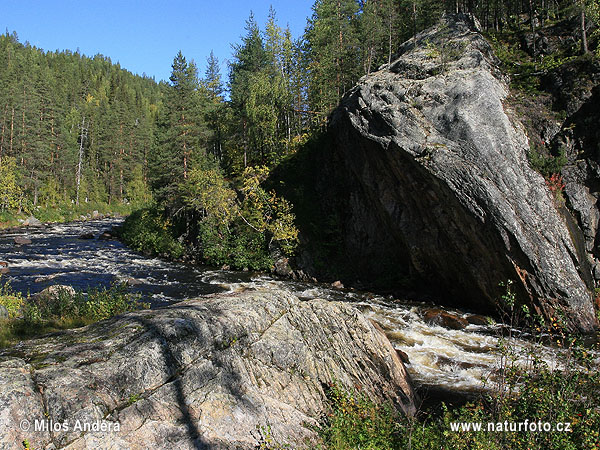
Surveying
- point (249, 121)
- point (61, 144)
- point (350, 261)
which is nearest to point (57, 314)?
point (350, 261)

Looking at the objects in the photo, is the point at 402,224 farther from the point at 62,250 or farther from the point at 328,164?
the point at 62,250

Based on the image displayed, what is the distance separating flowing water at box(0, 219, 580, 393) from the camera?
1236cm

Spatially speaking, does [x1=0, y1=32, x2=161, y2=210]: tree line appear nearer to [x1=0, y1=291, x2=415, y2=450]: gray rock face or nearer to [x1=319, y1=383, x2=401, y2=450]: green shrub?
[x1=0, y1=291, x2=415, y2=450]: gray rock face

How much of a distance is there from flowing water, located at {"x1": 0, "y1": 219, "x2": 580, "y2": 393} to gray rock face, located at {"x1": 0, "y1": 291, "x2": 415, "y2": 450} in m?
3.74

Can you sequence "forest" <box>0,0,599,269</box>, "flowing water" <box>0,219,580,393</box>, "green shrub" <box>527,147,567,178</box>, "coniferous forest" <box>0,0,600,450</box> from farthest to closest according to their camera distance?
"forest" <box>0,0,599,269</box>
"green shrub" <box>527,147,567,178</box>
"flowing water" <box>0,219,580,393</box>
"coniferous forest" <box>0,0,600,450</box>

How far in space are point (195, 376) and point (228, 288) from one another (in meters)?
15.8

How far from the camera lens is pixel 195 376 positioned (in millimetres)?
6188

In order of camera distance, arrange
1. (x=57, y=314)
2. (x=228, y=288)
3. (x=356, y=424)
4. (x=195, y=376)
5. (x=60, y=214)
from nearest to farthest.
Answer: (x=195, y=376)
(x=356, y=424)
(x=57, y=314)
(x=228, y=288)
(x=60, y=214)

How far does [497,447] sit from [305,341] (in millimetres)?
3969

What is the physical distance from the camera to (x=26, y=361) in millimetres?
5422

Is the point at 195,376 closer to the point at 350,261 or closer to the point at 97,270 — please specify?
the point at 350,261

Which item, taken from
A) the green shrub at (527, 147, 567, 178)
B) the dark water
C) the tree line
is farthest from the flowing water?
the tree line

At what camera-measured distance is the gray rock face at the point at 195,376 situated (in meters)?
4.88

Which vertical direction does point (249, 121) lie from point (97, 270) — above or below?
above
